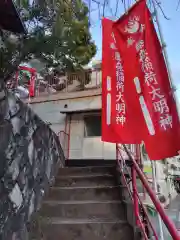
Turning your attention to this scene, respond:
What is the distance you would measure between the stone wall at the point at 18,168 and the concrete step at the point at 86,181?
50 cm

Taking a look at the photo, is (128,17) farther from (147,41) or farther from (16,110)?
(16,110)

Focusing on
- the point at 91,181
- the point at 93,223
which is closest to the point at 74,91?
the point at 91,181

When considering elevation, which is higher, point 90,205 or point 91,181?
point 91,181


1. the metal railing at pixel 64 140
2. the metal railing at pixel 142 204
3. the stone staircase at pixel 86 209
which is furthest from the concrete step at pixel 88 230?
the metal railing at pixel 64 140

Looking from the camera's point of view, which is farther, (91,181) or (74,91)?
(74,91)

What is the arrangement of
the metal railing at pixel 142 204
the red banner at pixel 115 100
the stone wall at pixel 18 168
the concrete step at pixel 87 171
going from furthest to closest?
the concrete step at pixel 87 171
the stone wall at pixel 18 168
the red banner at pixel 115 100
the metal railing at pixel 142 204

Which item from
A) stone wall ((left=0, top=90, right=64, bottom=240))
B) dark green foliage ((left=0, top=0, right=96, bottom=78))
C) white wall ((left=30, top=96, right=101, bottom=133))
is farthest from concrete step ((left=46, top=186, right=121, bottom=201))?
white wall ((left=30, top=96, right=101, bottom=133))

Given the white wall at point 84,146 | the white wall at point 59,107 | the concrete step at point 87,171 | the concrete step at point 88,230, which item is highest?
the white wall at point 59,107

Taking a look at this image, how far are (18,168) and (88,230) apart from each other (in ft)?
4.24

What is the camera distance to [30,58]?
477 cm

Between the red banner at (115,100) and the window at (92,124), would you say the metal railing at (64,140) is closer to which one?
the window at (92,124)

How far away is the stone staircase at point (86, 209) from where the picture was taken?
321cm

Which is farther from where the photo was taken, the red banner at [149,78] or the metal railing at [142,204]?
the red banner at [149,78]

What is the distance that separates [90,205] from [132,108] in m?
1.83
